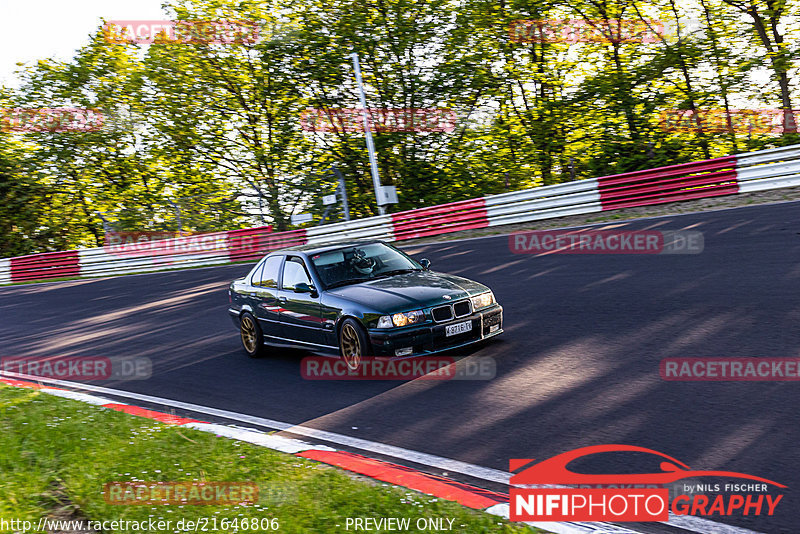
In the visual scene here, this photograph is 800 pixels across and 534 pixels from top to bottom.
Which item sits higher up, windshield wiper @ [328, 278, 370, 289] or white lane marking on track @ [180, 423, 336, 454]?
windshield wiper @ [328, 278, 370, 289]

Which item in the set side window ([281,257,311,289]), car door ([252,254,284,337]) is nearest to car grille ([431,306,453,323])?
side window ([281,257,311,289])

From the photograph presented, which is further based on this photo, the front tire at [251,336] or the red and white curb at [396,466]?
the front tire at [251,336]

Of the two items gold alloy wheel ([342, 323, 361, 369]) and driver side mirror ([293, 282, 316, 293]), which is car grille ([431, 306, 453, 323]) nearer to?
gold alloy wheel ([342, 323, 361, 369])

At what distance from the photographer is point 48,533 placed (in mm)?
4074

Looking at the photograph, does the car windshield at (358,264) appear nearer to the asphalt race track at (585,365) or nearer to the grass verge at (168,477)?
the asphalt race track at (585,365)

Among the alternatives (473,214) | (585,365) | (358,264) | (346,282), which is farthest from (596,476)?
(473,214)

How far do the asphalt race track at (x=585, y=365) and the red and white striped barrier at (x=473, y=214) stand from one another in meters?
2.70

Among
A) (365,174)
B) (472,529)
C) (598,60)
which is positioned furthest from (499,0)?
(472,529)

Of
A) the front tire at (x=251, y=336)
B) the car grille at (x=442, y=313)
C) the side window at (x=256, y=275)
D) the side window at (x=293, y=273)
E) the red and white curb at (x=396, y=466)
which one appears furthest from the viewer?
the side window at (x=256, y=275)

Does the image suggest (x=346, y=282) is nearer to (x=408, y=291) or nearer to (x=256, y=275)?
(x=408, y=291)

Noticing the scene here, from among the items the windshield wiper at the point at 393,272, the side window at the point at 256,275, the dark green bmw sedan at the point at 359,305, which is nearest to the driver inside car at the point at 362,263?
the dark green bmw sedan at the point at 359,305

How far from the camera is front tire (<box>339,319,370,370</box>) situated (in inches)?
298

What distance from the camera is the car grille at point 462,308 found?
24.9 feet

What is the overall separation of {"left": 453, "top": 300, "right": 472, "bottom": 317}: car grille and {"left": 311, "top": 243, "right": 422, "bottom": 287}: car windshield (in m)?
1.18
